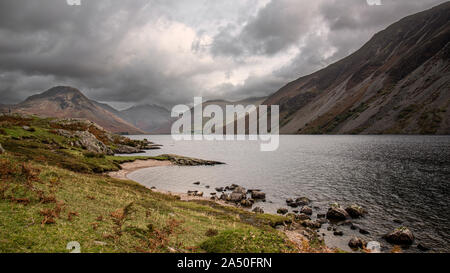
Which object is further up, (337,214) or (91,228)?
(91,228)

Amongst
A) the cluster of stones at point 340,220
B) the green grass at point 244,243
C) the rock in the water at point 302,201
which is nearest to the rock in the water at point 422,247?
the cluster of stones at point 340,220

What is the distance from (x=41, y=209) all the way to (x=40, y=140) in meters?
74.9

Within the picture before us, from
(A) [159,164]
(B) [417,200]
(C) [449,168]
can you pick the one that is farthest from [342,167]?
(A) [159,164]

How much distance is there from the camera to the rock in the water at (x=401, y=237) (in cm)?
2459

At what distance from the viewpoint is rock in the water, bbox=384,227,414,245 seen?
24594 mm

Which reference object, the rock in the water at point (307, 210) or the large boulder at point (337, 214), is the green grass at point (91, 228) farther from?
the large boulder at point (337, 214)

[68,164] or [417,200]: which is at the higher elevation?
[68,164]

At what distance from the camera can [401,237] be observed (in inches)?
976

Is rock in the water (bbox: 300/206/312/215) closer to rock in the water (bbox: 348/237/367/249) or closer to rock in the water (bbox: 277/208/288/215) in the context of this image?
rock in the water (bbox: 277/208/288/215)

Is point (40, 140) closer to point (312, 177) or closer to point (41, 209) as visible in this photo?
point (41, 209)

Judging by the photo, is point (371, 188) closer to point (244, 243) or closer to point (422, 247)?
point (422, 247)

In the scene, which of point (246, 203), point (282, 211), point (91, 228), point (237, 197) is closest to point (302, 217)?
point (282, 211)

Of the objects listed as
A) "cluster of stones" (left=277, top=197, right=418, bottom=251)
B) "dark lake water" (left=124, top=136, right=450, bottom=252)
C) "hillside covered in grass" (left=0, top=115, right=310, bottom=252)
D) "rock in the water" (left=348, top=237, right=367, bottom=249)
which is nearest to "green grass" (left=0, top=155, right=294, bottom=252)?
"hillside covered in grass" (left=0, top=115, right=310, bottom=252)
